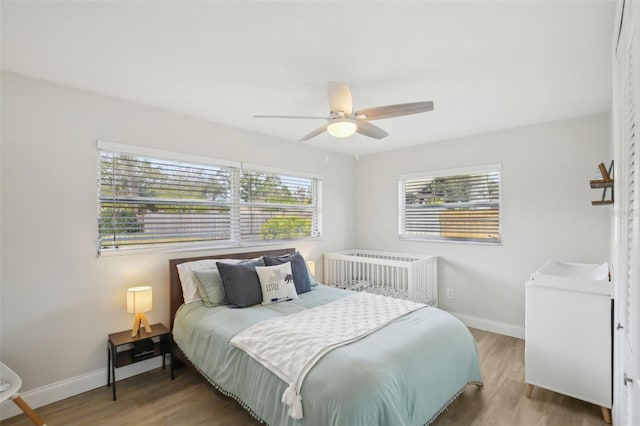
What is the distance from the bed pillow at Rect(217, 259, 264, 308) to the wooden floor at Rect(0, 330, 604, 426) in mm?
744

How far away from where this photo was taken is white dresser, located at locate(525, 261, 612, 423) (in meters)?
2.18

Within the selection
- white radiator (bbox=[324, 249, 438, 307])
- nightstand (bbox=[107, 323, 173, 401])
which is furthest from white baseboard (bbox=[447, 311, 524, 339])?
nightstand (bbox=[107, 323, 173, 401])

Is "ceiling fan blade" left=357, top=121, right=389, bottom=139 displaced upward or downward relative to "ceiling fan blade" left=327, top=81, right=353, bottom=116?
downward

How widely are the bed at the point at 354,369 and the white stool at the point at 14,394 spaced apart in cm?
95

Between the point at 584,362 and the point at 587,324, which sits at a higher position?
the point at 587,324

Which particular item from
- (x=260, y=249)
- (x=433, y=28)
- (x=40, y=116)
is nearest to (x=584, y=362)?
(x=433, y=28)

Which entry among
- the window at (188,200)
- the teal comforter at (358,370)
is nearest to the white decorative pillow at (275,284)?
the teal comforter at (358,370)

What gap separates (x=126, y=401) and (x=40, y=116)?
7.63 feet

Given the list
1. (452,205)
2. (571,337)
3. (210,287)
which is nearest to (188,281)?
(210,287)

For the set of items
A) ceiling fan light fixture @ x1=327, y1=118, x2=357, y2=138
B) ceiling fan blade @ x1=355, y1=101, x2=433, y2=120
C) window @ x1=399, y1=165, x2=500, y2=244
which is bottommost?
window @ x1=399, y1=165, x2=500, y2=244

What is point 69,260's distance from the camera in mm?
2523

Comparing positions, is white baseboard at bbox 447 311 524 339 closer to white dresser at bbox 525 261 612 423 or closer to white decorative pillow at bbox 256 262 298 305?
white dresser at bbox 525 261 612 423

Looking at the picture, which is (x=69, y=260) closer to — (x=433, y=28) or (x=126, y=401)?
(x=126, y=401)

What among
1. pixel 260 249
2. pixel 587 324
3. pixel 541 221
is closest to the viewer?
pixel 587 324
